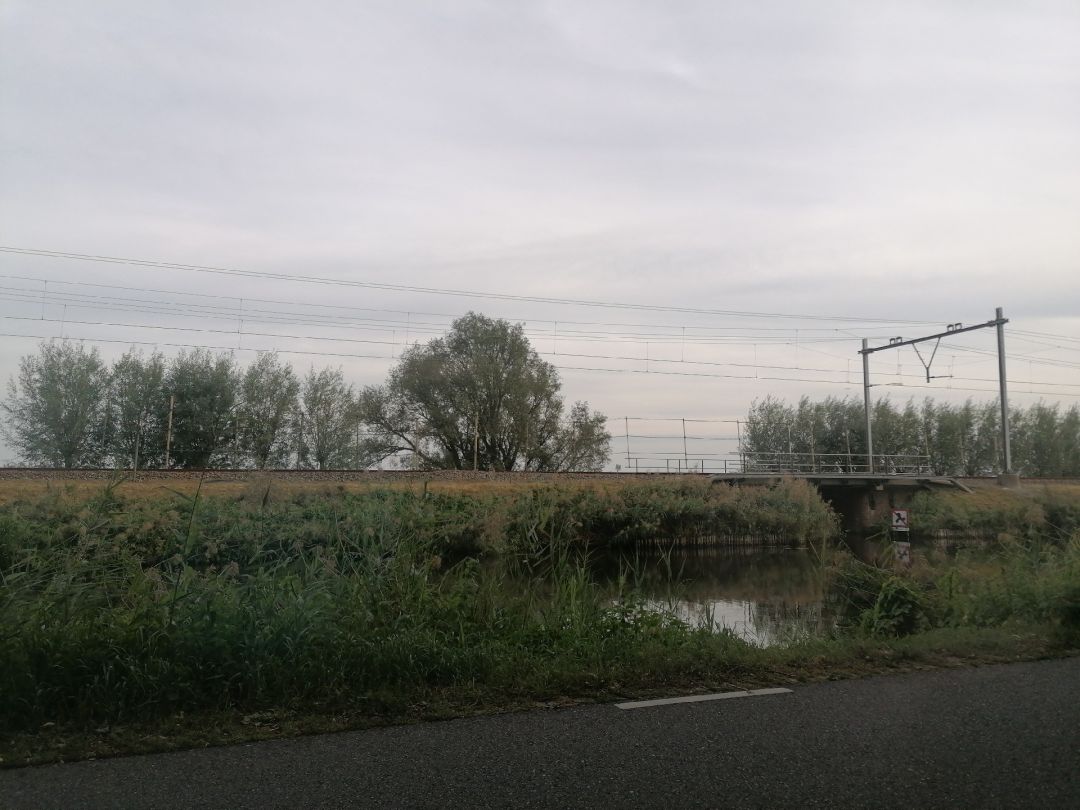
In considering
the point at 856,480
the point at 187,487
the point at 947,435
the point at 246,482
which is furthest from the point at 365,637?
the point at 947,435

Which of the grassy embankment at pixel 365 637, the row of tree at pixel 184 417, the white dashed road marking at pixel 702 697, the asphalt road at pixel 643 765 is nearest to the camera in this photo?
the asphalt road at pixel 643 765

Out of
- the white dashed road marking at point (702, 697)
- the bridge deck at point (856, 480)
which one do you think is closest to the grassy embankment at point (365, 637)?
the white dashed road marking at point (702, 697)

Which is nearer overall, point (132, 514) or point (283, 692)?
point (283, 692)

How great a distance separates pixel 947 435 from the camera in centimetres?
6456

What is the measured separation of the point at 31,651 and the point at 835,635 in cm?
851

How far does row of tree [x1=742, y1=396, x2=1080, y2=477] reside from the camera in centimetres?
6209

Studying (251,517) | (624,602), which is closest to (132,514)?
(251,517)

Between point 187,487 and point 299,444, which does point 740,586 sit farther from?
point 299,444

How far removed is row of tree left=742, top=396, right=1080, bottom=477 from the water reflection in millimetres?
30098

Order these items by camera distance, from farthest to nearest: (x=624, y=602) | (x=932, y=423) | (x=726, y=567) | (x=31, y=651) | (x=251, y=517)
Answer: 1. (x=932, y=423)
2. (x=726, y=567)
3. (x=251, y=517)
4. (x=624, y=602)
5. (x=31, y=651)

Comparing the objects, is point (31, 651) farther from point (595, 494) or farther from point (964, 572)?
point (595, 494)

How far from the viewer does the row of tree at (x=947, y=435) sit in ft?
204

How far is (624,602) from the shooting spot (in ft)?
33.2

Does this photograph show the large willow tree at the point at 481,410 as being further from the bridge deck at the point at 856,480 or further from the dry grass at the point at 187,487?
the dry grass at the point at 187,487
